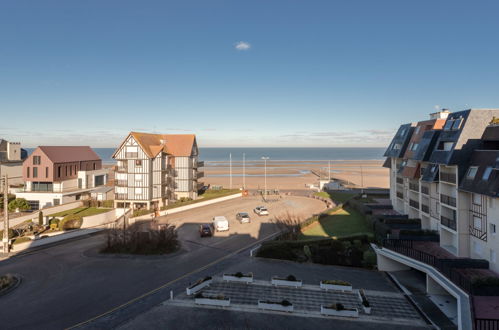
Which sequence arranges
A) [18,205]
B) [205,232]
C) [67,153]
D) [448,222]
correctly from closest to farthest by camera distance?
[448,222] → [205,232] → [18,205] → [67,153]

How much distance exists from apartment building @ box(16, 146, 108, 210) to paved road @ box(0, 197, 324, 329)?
1995 cm

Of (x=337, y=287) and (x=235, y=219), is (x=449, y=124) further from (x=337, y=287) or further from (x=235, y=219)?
(x=235, y=219)

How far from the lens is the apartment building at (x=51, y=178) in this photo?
53.4 metres

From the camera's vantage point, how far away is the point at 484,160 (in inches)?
957

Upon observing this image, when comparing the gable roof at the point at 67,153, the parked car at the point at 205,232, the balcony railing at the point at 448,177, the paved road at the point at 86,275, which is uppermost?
the gable roof at the point at 67,153

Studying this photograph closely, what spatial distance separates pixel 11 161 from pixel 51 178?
559 inches

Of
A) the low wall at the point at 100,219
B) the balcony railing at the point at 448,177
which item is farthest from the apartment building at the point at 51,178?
the balcony railing at the point at 448,177

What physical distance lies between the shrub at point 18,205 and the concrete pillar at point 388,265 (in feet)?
161

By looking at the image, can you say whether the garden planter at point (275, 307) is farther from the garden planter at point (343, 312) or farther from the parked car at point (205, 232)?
the parked car at point (205, 232)

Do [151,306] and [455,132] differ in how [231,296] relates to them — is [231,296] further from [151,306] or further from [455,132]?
[455,132]

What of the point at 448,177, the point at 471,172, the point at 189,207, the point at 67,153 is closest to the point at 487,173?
the point at 471,172

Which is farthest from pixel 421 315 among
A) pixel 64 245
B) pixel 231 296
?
pixel 64 245

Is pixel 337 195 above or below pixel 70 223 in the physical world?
above

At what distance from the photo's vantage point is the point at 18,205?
47781 mm
